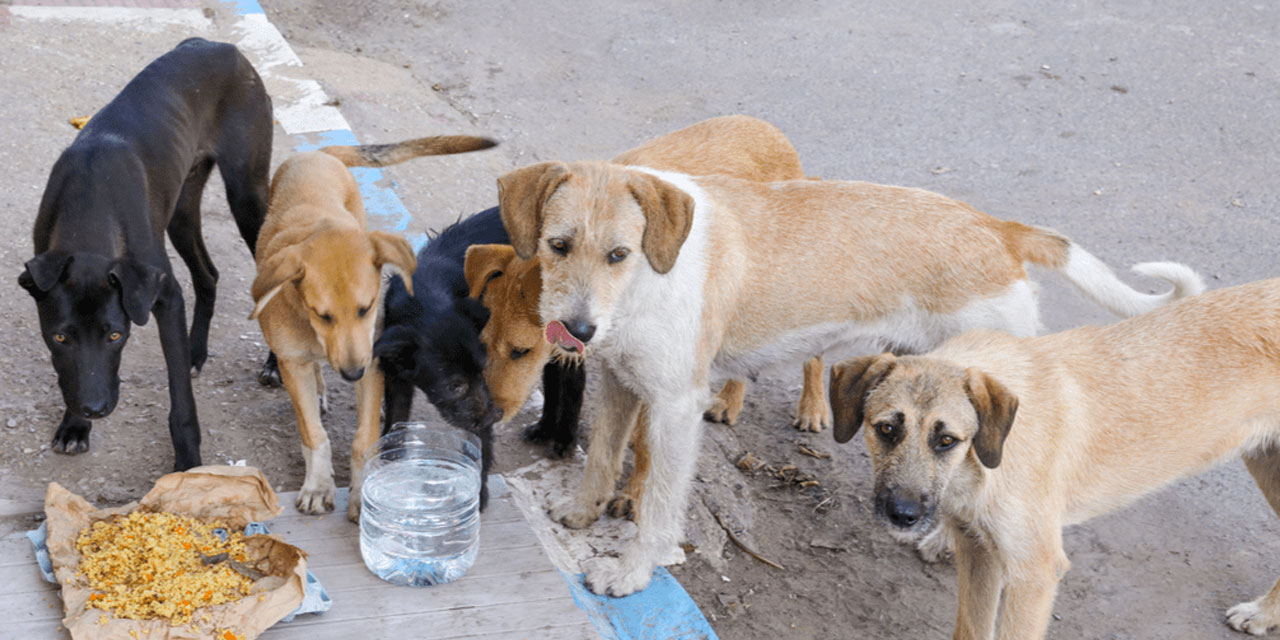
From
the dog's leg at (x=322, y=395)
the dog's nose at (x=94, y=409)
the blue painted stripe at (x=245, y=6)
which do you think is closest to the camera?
the dog's nose at (x=94, y=409)

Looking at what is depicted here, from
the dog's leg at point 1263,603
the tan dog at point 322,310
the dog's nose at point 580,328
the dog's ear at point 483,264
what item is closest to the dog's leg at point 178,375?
the tan dog at point 322,310

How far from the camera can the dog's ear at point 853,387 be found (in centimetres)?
369

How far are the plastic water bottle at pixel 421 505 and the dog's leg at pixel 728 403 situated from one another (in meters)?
1.67

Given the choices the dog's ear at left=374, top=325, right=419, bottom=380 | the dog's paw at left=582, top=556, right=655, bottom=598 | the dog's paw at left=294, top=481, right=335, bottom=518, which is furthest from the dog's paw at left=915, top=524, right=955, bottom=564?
the dog's paw at left=294, top=481, right=335, bottom=518

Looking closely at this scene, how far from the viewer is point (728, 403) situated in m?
5.74

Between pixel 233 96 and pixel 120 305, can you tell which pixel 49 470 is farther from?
pixel 233 96

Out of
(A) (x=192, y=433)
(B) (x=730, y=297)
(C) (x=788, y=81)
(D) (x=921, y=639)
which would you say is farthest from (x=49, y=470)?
(C) (x=788, y=81)

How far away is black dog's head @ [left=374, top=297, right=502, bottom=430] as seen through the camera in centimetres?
405

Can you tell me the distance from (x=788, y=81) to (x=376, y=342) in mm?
6842

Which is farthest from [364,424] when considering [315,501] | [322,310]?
[322,310]

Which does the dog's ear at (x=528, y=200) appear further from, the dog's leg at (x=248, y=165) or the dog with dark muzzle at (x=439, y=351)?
the dog's leg at (x=248, y=165)

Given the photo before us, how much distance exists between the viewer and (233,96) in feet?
17.4

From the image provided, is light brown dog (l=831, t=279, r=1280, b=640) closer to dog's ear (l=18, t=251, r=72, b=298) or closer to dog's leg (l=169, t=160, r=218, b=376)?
dog's ear (l=18, t=251, r=72, b=298)

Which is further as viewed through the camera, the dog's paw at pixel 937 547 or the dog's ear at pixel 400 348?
the dog's paw at pixel 937 547
